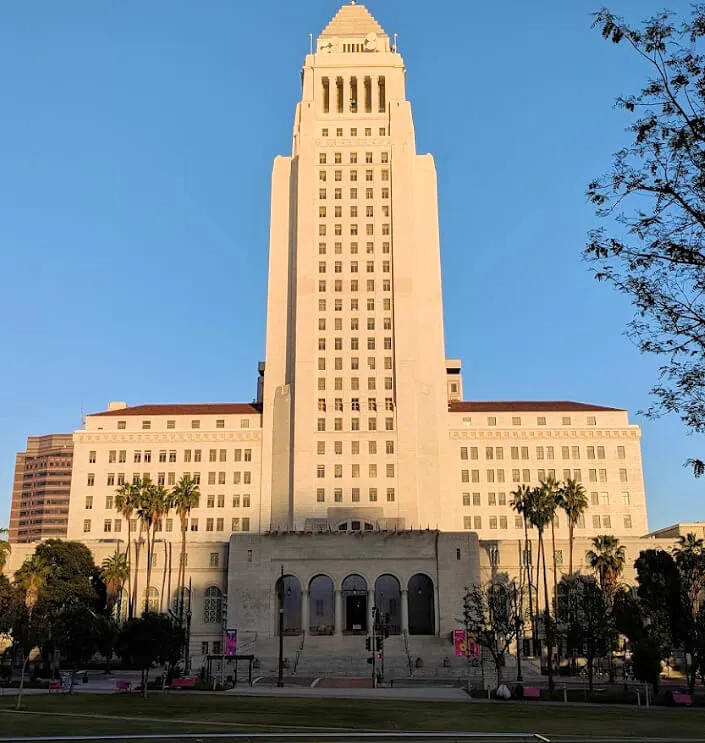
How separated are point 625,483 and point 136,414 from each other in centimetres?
7101

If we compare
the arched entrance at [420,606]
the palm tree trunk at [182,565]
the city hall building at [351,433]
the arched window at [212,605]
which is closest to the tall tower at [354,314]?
the city hall building at [351,433]

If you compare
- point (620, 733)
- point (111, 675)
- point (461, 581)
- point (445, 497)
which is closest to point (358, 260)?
point (445, 497)

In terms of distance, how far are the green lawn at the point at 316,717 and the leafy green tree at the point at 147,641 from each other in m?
4.04

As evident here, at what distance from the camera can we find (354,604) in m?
99.6

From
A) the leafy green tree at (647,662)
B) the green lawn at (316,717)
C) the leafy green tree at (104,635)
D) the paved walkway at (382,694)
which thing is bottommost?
the paved walkway at (382,694)

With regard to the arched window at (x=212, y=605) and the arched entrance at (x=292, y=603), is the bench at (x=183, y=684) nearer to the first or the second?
the arched entrance at (x=292, y=603)

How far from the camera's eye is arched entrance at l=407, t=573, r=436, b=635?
9888cm

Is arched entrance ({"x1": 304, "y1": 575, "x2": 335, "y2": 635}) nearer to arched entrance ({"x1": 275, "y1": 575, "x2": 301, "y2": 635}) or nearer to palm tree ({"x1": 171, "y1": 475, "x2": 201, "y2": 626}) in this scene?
arched entrance ({"x1": 275, "y1": 575, "x2": 301, "y2": 635})

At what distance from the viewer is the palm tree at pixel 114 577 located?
9094cm

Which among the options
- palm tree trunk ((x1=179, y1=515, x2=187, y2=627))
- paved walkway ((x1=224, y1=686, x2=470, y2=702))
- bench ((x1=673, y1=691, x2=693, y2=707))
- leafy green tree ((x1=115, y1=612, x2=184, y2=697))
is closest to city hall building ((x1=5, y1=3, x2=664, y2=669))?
palm tree trunk ((x1=179, y1=515, x2=187, y2=627))

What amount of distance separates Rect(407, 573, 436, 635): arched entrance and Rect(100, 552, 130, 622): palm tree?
3255 cm

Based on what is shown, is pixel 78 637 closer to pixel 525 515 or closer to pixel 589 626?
pixel 589 626

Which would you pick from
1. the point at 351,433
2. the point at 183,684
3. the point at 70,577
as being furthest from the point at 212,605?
the point at 183,684

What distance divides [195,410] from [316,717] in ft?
306
